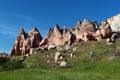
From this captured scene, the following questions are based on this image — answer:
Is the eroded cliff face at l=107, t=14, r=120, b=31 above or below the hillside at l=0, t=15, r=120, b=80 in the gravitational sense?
above

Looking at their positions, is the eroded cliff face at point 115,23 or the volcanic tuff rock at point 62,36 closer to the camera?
the volcanic tuff rock at point 62,36

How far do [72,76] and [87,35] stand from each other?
100714 millimetres

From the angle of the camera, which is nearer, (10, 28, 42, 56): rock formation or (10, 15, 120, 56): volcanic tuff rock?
(10, 15, 120, 56): volcanic tuff rock

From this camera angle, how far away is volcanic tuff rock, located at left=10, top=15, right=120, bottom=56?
14700 cm

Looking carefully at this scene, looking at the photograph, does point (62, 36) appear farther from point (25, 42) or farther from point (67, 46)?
point (25, 42)

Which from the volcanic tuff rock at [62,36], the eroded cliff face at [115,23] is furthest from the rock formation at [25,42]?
the eroded cliff face at [115,23]

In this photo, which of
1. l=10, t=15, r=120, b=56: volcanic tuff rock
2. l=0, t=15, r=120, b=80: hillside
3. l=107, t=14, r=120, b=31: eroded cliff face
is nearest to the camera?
l=0, t=15, r=120, b=80: hillside

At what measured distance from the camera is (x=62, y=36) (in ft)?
553

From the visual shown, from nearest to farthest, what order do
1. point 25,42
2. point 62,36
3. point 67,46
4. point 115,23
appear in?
point 67,46 < point 62,36 < point 25,42 < point 115,23

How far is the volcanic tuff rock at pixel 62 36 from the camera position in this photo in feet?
482

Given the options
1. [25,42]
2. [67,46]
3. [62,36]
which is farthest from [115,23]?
[25,42]

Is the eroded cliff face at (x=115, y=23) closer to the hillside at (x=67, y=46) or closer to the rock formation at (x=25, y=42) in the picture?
the hillside at (x=67, y=46)

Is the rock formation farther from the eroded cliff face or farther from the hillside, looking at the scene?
the eroded cliff face

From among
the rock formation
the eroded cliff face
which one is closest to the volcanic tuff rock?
the rock formation
